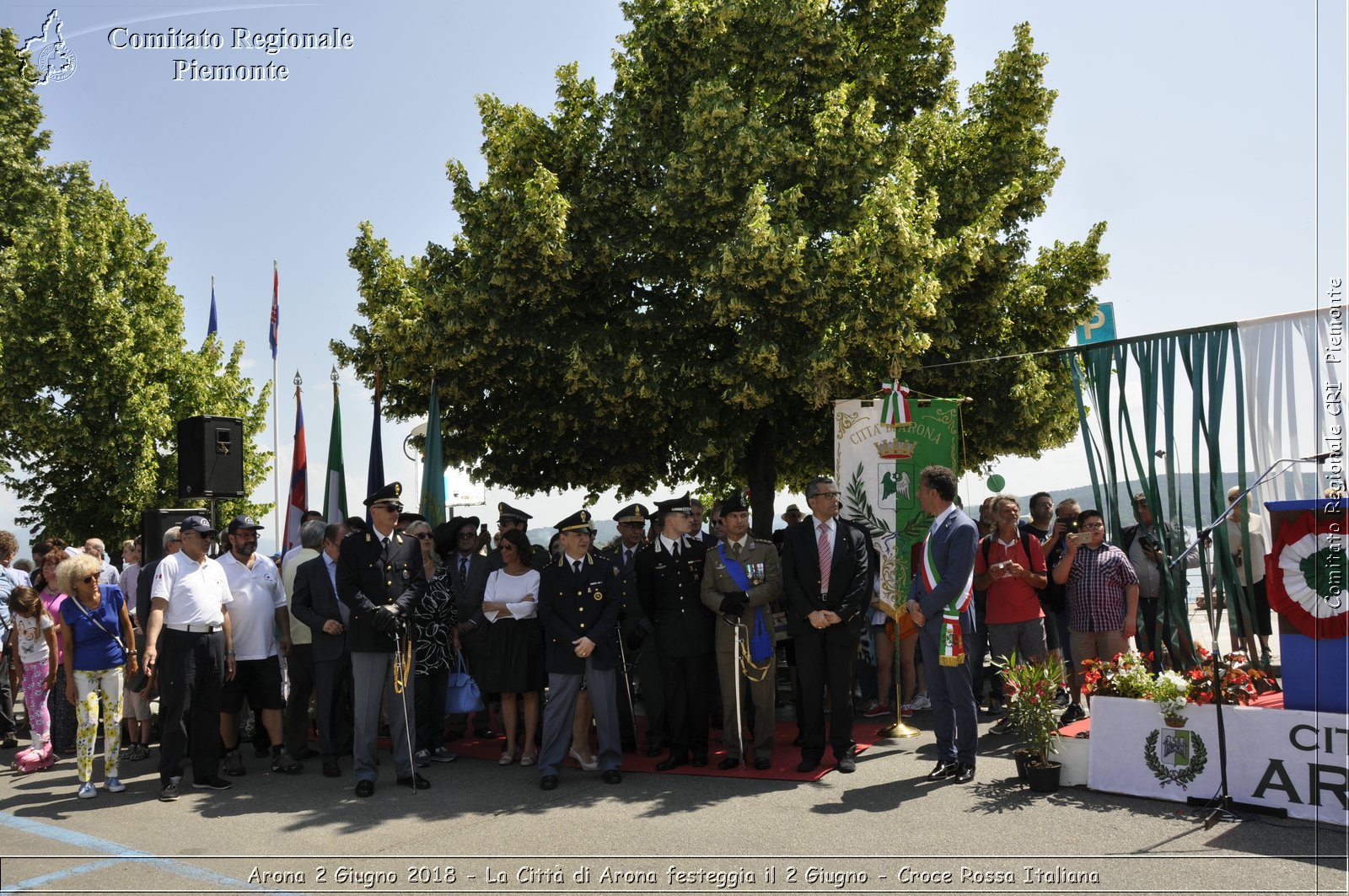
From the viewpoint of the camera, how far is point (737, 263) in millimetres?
12469

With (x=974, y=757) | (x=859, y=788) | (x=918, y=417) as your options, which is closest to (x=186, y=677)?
(x=859, y=788)

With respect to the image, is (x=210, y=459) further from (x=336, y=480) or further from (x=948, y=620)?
(x=948, y=620)

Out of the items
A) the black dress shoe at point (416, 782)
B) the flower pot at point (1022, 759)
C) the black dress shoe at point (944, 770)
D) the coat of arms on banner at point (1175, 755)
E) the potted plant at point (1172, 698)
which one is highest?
the potted plant at point (1172, 698)

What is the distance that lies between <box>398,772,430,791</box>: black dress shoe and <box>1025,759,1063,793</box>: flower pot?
4204 millimetres

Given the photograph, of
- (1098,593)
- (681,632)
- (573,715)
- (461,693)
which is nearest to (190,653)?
(461,693)

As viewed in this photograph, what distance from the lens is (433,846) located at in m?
6.18

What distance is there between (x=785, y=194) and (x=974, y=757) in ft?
25.9

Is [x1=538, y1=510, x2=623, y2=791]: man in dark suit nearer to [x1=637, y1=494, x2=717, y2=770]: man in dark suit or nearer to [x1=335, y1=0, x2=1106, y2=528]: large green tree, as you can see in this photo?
[x1=637, y1=494, x2=717, y2=770]: man in dark suit

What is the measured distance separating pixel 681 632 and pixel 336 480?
22.4 ft

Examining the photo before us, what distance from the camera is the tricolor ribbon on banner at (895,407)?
1012 cm

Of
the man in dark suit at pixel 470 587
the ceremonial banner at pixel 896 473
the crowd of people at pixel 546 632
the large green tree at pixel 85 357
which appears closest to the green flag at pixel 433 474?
the crowd of people at pixel 546 632

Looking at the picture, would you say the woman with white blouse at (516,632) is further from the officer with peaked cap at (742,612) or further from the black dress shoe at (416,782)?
the officer with peaked cap at (742,612)

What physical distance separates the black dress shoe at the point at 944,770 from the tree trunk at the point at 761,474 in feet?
27.6

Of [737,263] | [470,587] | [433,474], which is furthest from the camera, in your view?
[433,474]
